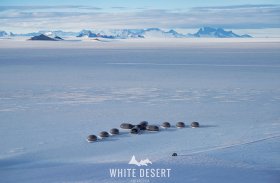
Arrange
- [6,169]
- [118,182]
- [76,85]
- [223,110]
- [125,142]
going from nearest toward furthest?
1. [118,182]
2. [6,169]
3. [125,142]
4. [223,110]
5. [76,85]

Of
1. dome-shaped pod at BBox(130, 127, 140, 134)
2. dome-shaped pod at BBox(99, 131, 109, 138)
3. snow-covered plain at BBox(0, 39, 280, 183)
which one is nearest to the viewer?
snow-covered plain at BBox(0, 39, 280, 183)

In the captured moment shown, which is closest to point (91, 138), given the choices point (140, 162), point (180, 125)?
point (140, 162)

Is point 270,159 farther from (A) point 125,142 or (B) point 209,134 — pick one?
(A) point 125,142

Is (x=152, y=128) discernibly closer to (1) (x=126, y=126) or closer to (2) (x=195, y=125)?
(1) (x=126, y=126)

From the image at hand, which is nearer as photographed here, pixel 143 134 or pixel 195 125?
pixel 143 134

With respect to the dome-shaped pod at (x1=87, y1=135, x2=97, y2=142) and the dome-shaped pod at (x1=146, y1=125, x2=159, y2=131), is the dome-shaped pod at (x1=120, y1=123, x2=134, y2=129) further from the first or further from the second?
the dome-shaped pod at (x1=87, y1=135, x2=97, y2=142)

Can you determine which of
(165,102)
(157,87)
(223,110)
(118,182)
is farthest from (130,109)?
(118,182)

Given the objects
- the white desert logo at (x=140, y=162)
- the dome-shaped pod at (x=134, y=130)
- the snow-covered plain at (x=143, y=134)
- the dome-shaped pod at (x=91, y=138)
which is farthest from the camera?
the dome-shaped pod at (x=134, y=130)

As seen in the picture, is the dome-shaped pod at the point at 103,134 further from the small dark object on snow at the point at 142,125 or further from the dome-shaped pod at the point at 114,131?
the small dark object on snow at the point at 142,125

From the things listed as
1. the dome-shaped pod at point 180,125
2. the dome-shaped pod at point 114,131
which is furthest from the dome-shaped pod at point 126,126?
the dome-shaped pod at point 180,125

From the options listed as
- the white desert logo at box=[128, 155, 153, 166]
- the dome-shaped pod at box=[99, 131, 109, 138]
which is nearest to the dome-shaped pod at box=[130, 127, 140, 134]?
the dome-shaped pod at box=[99, 131, 109, 138]

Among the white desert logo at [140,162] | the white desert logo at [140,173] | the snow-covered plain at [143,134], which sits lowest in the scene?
the snow-covered plain at [143,134]
